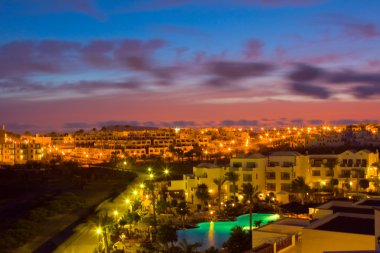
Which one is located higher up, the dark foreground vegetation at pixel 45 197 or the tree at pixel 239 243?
the tree at pixel 239 243

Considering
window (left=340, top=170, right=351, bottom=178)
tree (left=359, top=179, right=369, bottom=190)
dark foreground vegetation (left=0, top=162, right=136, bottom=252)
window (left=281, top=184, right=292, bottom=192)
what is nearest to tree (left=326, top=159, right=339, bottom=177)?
window (left=340, top=170, right=351, bottom=178)

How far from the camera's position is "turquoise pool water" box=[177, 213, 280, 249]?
18.8 meters

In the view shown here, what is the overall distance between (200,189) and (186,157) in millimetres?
44251

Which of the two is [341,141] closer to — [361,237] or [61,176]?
[61,176]

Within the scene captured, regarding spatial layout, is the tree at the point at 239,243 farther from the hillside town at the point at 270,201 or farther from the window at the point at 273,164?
the window at the point at 273,164

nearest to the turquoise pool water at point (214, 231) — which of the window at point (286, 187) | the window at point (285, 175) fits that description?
the window at point (286, 187)

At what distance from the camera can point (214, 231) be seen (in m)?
20.6

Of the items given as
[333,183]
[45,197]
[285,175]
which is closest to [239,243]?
[285,175]

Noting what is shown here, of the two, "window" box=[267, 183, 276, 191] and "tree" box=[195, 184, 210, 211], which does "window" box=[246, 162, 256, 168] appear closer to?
"window" box=[267, 183, 276, 191]

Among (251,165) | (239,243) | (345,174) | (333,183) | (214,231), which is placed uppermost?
(251,165)

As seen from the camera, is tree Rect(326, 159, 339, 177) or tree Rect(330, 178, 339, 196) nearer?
tree Rect(330, 178, 339, 196)

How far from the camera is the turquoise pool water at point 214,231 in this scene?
18.8 metres

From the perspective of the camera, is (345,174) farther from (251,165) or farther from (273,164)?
(251,165)

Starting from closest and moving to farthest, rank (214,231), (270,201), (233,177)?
(214,231) < (270,201) < (233,177)
